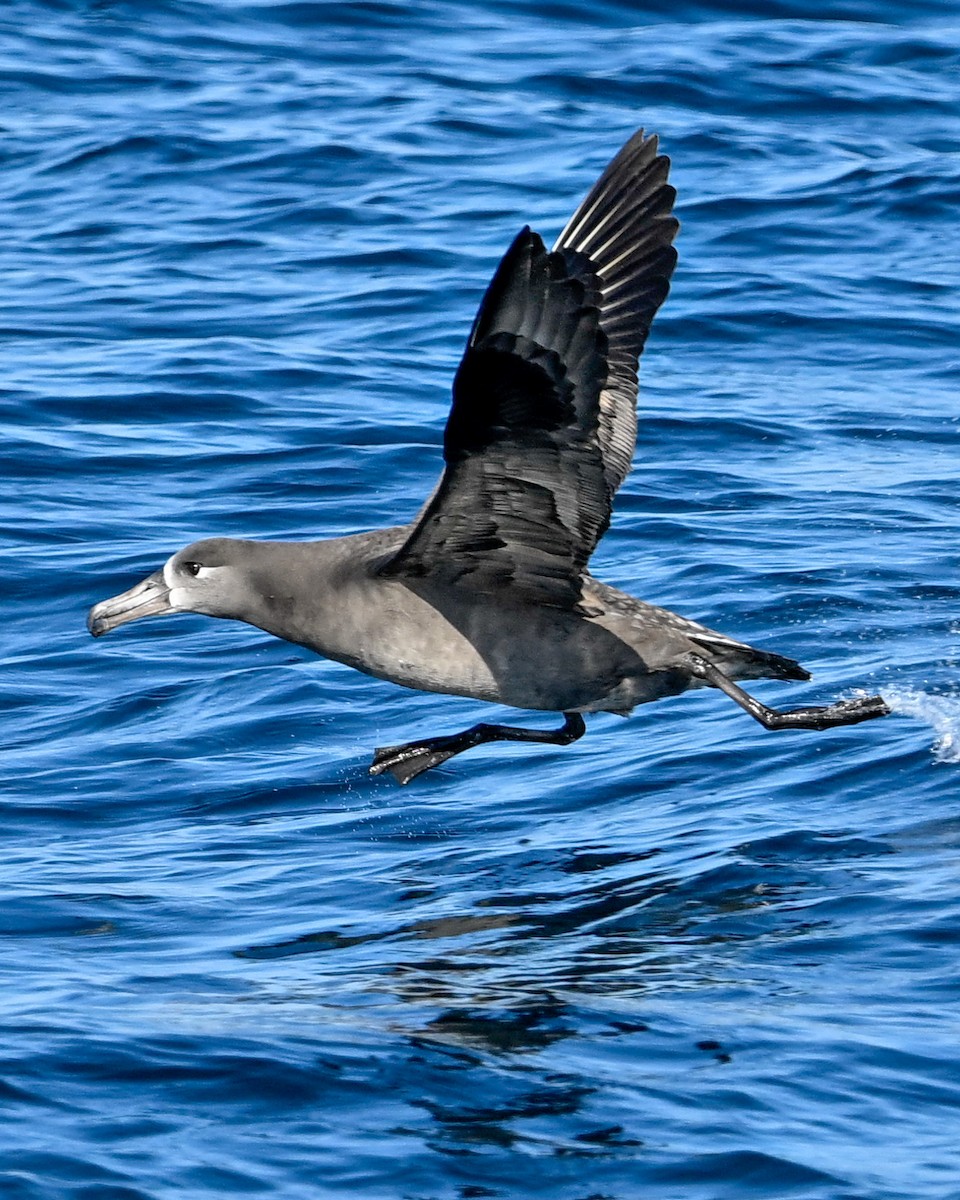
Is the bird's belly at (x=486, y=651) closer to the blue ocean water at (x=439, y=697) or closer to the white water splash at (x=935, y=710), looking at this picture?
the blue ocean water at (x=439, y=697)

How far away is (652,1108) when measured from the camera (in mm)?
5805

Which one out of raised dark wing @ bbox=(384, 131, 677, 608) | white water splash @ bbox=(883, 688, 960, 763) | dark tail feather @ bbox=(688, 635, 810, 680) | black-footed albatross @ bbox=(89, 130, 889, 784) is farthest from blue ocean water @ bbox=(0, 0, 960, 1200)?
raised dark wing @ bbox=(384, 131, 677, 608)

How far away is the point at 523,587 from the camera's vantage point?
7.79 meters

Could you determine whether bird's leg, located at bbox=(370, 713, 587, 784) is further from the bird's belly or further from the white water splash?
the white water splash

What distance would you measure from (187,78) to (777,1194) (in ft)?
50.5

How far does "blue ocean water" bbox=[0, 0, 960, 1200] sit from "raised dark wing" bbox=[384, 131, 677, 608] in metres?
1.26

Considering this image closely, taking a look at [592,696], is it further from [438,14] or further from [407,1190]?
[438,14]

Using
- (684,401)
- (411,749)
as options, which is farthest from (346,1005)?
(684,401)

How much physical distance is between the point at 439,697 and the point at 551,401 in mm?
3828

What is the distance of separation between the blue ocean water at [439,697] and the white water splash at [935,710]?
28 millimetres

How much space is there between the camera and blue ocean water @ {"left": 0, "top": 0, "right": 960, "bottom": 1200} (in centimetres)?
590

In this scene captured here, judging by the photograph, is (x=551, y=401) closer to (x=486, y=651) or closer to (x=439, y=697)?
(x=486, y=651)

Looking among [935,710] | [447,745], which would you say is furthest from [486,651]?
[935,710]

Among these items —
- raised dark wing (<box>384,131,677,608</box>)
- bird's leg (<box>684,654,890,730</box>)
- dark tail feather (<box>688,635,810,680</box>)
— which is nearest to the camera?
raised dark wing (<box>384,131,677,608</box>)
